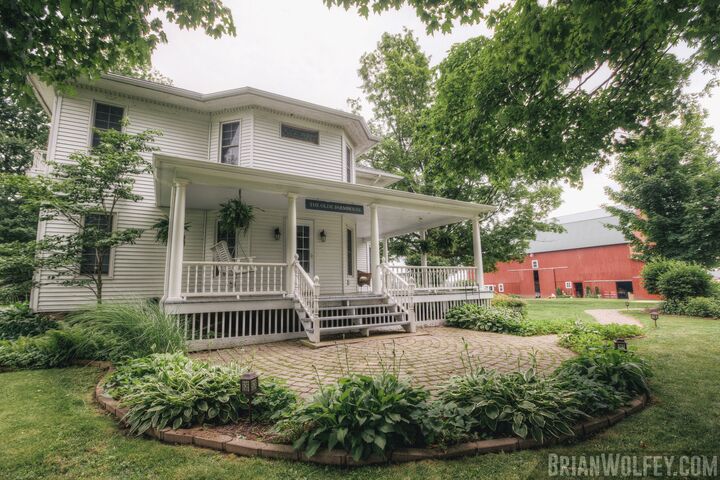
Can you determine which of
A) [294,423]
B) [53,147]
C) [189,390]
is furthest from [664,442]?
[53,147]

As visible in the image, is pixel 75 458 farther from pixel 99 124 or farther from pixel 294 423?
Result: pixel 99 124

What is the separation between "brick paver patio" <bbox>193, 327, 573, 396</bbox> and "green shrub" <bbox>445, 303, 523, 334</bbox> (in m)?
0.71

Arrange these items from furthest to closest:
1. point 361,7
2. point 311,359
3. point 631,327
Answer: point 631,327, point 311,359, point 361,7

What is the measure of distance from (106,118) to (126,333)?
25.8ft

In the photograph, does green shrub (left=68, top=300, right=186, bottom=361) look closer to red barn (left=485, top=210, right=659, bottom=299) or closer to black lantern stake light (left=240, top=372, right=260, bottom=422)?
black lantern stake light (left=240, top=372, right=260, bottom=422)

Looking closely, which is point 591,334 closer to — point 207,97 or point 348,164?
point 348,164

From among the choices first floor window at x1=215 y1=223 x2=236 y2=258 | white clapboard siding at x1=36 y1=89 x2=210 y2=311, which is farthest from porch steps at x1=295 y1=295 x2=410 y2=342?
white clapboard siding at x1=36 y1=89 x2=210 y2=311

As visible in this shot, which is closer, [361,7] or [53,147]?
[361,7]

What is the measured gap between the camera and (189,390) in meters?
3.34

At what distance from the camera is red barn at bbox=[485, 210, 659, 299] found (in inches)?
1097

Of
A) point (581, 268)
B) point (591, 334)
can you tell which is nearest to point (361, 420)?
point (591, 334)

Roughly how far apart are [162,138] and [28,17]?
7.63 metres

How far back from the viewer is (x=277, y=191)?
321 inches

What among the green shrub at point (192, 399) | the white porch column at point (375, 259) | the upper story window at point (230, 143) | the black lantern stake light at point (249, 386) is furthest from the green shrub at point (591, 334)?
the upper story window at point (230, 143)
